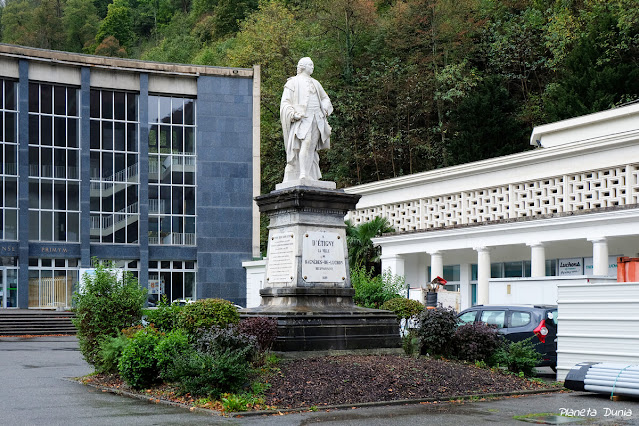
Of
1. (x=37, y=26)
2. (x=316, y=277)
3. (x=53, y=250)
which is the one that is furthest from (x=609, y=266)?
(x=37, y=26)

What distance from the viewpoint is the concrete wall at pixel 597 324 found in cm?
1507

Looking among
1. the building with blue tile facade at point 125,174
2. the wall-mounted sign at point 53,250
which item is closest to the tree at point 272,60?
the building with blue tile facade at point 125,174

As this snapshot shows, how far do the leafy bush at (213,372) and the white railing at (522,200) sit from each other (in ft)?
62.4

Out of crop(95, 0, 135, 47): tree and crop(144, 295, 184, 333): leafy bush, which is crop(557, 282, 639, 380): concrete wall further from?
crop(95, 0, 135, 47): tree

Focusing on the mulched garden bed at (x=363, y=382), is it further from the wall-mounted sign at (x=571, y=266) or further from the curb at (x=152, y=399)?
the wall-mounted sign at (x=571, y=266)

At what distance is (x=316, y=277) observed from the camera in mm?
16312

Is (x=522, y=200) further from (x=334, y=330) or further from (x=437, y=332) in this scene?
(x=334, y=330)

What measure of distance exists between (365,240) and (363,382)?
86.8ft

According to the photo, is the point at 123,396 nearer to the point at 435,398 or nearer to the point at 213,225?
the point at 435,398

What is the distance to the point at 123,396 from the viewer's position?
1389cm

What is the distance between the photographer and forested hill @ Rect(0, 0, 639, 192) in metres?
43.0

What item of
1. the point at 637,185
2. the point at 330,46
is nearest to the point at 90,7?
the point at 330,46

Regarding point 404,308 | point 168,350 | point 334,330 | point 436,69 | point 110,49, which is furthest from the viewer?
point 110,49

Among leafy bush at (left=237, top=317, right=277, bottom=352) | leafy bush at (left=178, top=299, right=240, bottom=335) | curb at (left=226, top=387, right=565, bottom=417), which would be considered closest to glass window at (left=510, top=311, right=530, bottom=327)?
curb at (left=226, top=387, right=565, bottom=417)
